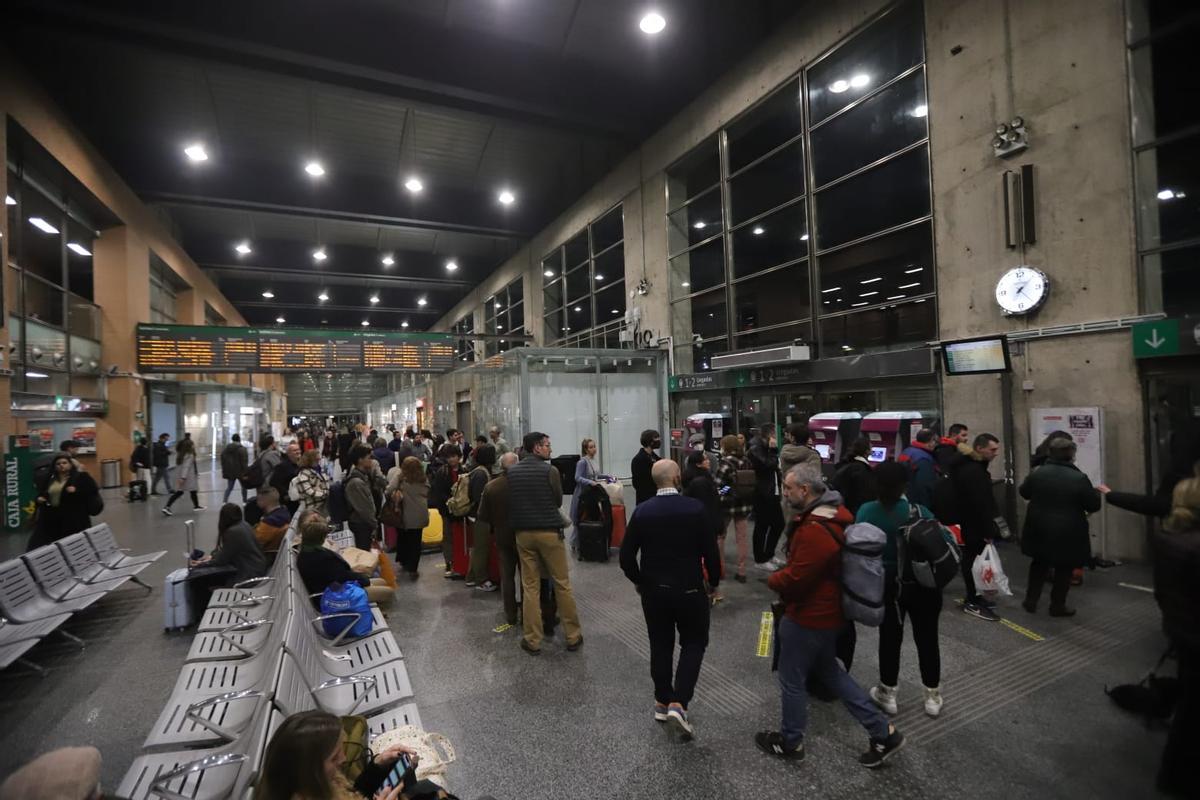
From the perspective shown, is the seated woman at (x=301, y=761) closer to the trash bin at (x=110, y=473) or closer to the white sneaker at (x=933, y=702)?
the white sneaker at (x=933, y=702)

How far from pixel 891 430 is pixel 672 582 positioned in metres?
6.35

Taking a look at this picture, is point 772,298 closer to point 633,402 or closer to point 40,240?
point 633,402

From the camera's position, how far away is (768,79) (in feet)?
36.3

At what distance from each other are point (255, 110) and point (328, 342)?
6.00 m

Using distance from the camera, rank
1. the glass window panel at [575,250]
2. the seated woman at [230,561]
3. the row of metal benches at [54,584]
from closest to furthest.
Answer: the row of metal benches at [54,584] < the seated woman at [230,561] < the glass window panel at [575,250]

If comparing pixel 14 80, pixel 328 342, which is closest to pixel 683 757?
pixel 14 80

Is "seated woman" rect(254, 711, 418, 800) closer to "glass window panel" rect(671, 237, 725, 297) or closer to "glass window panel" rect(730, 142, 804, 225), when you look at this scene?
"glass window panel" rect(730, 142, 804, 225)

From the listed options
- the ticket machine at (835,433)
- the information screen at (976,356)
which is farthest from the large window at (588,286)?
the information screen at (976,356)

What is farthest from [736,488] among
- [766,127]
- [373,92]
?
[373,92]

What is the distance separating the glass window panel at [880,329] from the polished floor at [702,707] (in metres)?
4.42

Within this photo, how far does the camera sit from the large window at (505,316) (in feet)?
75.2

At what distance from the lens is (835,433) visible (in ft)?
29.4

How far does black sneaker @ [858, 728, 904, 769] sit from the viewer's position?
279 cm

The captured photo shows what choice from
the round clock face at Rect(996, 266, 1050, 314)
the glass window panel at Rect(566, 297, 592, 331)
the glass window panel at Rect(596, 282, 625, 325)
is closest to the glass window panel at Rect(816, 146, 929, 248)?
the round clock face at Rect(996, 266, 1050, 314)
